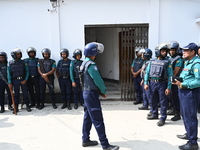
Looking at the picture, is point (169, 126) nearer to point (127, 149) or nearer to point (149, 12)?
point (127, 149)

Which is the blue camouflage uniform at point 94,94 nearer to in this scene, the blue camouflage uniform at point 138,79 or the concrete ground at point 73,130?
the concrete ground at point 73,130

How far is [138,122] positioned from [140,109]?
1.04 m

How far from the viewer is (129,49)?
630 centimetres

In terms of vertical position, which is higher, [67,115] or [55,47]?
[55,47]

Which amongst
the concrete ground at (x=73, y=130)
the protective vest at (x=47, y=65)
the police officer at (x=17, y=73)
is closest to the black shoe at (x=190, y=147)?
the concrete ground at (x=73, y=130)

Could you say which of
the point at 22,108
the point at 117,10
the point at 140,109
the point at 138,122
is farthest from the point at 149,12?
the point at 22,108

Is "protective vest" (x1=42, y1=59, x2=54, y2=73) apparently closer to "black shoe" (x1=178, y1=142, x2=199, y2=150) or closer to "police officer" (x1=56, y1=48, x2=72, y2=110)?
"police officer" (x1=56, y1=48, x2=72, y2=110)

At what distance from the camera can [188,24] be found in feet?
19.5

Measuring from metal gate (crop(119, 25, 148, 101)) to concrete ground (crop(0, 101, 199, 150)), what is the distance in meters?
1.03

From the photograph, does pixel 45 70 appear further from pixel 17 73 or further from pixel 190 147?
pixel 190 147

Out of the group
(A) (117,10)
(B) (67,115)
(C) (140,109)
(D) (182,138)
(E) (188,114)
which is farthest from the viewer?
(A) (117,10)

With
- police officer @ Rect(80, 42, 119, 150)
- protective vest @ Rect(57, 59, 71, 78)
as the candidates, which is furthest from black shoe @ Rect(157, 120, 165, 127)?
protective vest @ Rect(57, 59, 71, 78)

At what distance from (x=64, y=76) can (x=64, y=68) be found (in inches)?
9.8

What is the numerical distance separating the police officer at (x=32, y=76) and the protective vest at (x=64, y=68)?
2.44 feet
